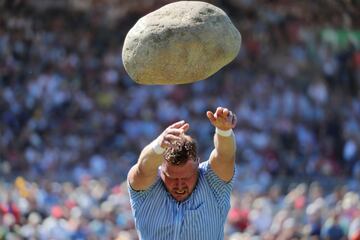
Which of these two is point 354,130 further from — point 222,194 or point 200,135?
point 222,194

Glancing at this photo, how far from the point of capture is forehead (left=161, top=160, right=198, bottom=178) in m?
6.01

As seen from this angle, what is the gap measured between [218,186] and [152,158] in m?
0.43

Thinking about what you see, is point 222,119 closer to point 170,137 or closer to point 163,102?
point 170,137

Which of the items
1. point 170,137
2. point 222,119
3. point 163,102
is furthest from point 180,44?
point 163,102

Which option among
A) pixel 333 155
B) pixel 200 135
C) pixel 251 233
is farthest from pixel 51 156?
pixel 251 233

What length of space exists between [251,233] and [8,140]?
7150mm

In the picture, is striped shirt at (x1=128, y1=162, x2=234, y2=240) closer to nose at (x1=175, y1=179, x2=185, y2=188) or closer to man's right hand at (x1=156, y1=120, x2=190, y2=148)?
nose at (x1=175, y1=179, x2=185, y2=188)

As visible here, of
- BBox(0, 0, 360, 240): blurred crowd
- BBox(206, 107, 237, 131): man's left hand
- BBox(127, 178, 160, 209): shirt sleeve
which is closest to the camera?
BBox(206, 107, 237, 131): man's left hand

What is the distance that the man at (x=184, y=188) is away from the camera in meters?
6.00

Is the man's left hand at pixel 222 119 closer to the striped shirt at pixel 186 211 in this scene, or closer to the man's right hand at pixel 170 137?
the man's right hand at pixel 170 137

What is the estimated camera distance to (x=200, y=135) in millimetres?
19156

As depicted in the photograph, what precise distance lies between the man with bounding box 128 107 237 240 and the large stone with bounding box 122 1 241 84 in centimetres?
39

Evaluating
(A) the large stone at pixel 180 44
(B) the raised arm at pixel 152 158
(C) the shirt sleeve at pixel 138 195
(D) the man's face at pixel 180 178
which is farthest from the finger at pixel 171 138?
(A) the large stone at pixel 180 44

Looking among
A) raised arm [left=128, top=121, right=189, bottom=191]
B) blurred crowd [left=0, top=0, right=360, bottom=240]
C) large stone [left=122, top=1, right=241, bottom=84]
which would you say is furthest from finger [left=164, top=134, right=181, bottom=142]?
blurred crowd [left=0, top=0, right=360, bottom=240]
